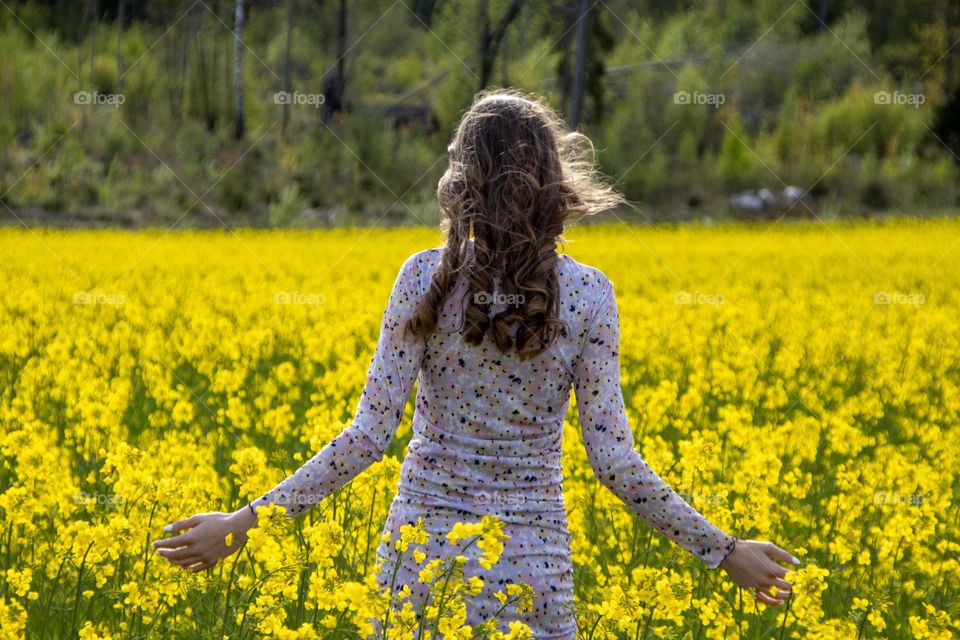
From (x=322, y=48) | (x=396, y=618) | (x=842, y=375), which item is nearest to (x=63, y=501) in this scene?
(x=396, y=618)

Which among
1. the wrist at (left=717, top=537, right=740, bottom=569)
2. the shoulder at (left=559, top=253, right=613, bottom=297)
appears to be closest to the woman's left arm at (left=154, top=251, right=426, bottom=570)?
the shoulder at (left=559, top=253, right=613, bottom=297)

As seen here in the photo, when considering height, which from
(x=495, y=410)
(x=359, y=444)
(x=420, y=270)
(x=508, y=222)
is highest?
(x=508, y=222)

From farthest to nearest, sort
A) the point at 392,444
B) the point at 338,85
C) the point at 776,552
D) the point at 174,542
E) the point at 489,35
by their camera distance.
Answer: the point at 338,85, the point at 489,35, the point at 392,444, the point at 776,552, the point at 174,542

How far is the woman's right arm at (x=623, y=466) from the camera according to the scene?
236cm

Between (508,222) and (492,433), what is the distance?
0.41 meters

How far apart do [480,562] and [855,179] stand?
2506cm

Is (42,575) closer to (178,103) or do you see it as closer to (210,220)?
(210,220)

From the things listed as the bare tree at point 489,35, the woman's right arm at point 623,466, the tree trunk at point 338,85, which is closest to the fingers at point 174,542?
the woman's right arm at point 623,466

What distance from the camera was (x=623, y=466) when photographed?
2.40 m

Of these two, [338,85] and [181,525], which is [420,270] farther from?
[338,85]

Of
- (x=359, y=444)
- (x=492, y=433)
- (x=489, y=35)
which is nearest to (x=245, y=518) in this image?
(x=359, y=444)

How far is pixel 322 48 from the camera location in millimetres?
31844

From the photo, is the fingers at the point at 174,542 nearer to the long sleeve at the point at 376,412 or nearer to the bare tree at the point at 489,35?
the long sleeve at the point at 376,412

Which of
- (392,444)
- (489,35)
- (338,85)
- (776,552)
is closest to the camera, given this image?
(776,552)
